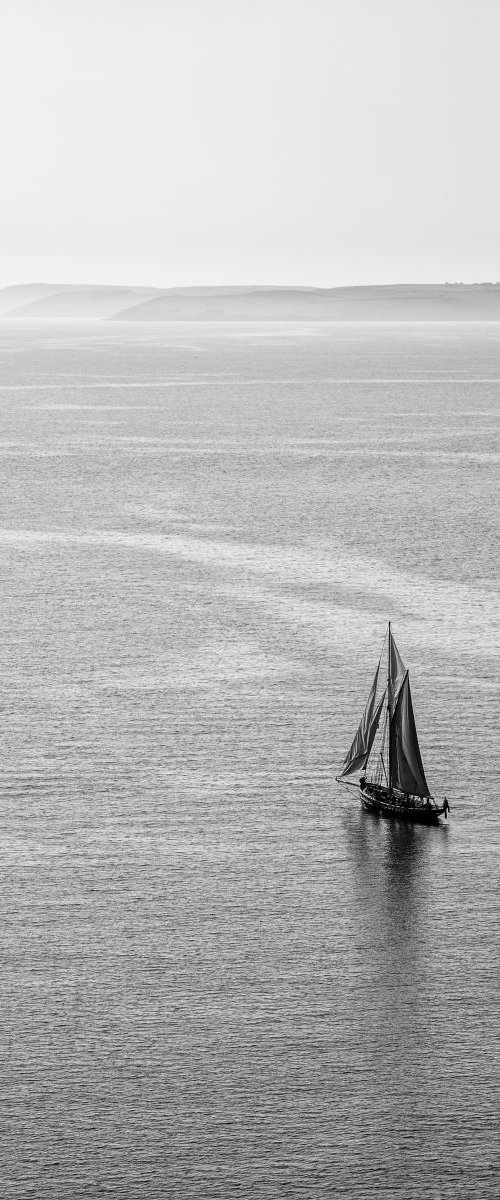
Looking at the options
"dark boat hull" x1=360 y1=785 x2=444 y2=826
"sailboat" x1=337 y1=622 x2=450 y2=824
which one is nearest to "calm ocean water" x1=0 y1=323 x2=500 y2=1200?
"dark boat hull" x1=360 y1=785 x2=444 y2=826

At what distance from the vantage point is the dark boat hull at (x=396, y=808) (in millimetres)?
70125

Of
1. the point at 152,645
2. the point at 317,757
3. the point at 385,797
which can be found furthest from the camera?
the point at 152,645

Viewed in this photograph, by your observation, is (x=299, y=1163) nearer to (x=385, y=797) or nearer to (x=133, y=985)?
(x=133, y=985)

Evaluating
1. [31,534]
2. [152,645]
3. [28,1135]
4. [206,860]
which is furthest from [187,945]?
[31,534]

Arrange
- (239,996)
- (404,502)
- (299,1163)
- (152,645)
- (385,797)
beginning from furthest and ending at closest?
1. (404,502)
2. (152,645)
3. (385,797)
4. (239,996)
5. (299,1163)

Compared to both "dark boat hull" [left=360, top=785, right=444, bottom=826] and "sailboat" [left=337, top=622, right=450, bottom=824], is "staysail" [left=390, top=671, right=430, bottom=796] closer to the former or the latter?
"sailboat" [left=337, top=622, right=450, bottom=824]

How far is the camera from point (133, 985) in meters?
56.1

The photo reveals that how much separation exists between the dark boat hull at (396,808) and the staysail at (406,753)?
64cm

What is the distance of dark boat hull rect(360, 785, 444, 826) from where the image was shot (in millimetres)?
70125

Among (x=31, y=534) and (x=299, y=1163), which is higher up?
(x=31, y=534)

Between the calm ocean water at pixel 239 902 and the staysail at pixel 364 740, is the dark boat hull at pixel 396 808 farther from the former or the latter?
the staysail at pixel 364 740

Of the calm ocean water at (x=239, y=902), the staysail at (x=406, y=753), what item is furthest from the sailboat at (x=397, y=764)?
the calm ocean water at (x=239, y=902)

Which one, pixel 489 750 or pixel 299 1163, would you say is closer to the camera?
pixel 299 1163

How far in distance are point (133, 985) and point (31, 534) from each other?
297ft
